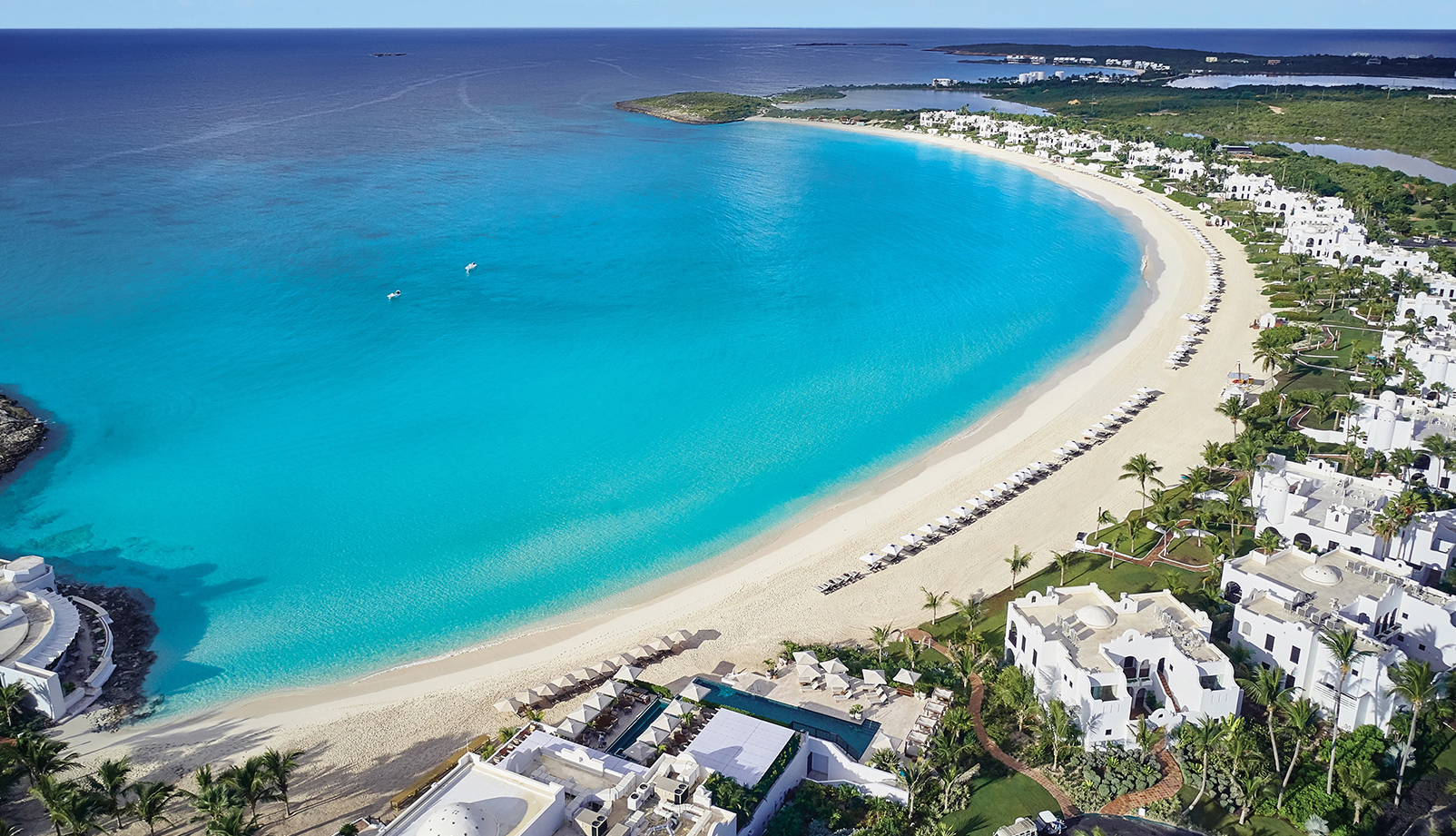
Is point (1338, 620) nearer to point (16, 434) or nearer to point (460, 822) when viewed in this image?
point (460, 822)

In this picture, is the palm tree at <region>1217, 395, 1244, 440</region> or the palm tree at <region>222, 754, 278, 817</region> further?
the palm tree at <region>1217, 395, 1244, 440</region>

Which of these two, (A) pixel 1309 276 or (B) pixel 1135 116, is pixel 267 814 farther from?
(B) pixel 1135 116

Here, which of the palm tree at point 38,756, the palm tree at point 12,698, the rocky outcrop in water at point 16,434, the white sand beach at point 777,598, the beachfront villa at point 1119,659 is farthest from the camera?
the rocky outcrop in water at point 16,434

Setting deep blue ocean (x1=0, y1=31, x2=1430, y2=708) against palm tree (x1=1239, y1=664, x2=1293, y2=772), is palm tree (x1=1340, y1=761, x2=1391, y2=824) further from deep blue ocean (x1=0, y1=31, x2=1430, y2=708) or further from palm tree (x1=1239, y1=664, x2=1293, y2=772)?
deep blue ocean (x1=0, y1=31, x2=1430, y2=708)

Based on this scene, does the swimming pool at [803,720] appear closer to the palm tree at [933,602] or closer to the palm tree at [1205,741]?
the palm tree at [933,602]

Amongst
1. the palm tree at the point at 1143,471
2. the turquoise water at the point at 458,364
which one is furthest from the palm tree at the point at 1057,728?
the turquoise water at the point at 458,364

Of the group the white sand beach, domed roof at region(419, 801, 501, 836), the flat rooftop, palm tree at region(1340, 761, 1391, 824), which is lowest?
the white sand beach

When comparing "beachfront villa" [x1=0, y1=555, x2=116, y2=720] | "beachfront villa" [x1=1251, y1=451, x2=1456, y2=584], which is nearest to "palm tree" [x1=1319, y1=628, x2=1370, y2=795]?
"beachfront villa" [x1=1251, y1=451, x2=1456, y2=584]
